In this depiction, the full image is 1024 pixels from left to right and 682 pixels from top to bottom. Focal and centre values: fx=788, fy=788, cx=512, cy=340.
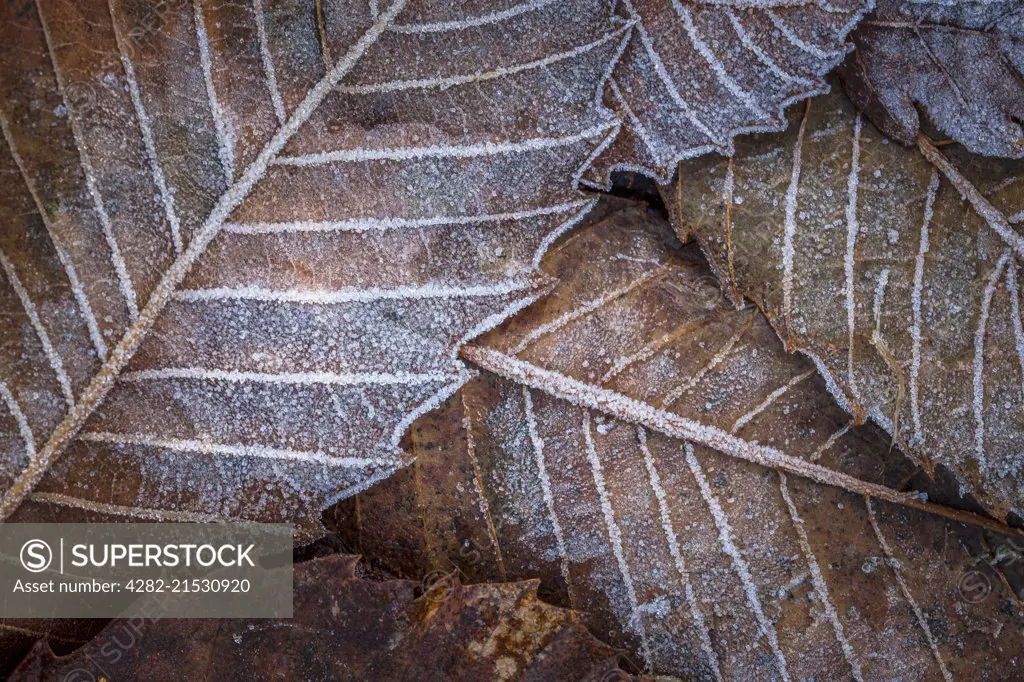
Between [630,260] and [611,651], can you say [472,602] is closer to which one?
[611,651]

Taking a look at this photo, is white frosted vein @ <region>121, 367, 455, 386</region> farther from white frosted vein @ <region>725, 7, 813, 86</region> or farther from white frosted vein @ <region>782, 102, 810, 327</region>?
white frosted vein @ <region>725, 7, 813, 86</region>

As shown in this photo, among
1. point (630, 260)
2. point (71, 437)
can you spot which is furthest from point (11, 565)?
point (630, 260)

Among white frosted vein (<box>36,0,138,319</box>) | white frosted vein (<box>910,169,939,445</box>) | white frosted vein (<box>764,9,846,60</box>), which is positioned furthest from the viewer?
white frosted vein (<box>910,169,939,445</box>)

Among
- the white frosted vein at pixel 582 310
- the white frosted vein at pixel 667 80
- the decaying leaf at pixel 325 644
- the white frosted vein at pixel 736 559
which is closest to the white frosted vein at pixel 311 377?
the white frosted vein at pixel 582 310

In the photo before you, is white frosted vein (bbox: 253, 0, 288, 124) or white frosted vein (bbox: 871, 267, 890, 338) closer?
white frosted vein (bbox: 253, 0, 288, 124)

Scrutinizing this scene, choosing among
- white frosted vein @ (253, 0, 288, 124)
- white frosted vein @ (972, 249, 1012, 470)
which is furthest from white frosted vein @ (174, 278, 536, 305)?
white frosted vein @ (972, 249, 1012, 470)

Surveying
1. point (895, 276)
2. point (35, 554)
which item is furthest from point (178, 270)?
point (895, 276)
